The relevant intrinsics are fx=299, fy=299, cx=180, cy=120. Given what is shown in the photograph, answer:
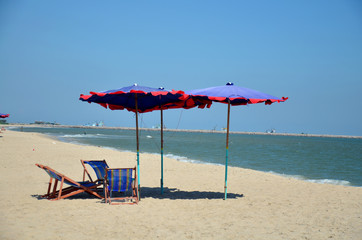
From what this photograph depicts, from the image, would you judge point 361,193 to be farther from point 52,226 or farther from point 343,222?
point 52,226

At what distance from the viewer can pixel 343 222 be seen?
4938 millimetres

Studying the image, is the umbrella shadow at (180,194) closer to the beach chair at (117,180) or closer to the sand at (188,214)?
the sand at (188,214)

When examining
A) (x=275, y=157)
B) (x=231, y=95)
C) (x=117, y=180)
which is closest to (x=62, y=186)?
(x=117, y=180)

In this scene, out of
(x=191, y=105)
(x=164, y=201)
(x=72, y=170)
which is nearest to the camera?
(x=164, y=201)

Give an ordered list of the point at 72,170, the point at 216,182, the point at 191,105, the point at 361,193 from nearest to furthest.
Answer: the point at 191,105, the point at 361,193, the point at 216,182, the point at 72,170

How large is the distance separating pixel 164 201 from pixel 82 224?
2.03m

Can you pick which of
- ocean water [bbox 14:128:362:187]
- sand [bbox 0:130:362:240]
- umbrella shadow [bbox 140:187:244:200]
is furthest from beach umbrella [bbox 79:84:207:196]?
ocean water [bbox 14:128:362:187]

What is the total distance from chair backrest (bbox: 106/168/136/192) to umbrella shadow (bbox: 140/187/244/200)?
0.85 m

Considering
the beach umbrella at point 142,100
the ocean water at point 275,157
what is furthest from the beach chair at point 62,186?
the ocean water at point 275,157

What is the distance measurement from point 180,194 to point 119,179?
67.1 inches

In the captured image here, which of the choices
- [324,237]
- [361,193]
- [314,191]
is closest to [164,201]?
[324,237]

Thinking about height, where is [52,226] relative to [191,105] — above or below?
below

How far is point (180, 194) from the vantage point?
6.84m

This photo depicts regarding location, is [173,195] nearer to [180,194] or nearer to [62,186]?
[180,194]
